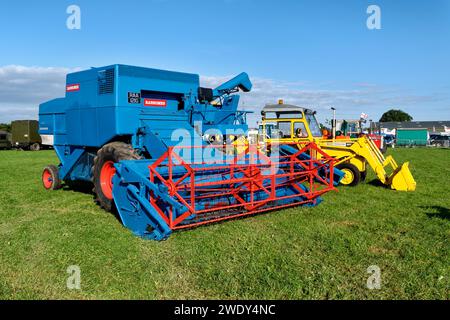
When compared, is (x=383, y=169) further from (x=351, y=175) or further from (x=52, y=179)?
(x=52, y=179)

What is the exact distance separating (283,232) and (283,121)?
6.60 m

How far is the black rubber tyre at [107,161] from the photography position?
7.03m

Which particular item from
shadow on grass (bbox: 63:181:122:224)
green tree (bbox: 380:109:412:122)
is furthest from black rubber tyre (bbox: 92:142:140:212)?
green tree (bbox: 380:109:412:122)

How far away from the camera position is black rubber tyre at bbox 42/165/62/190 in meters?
10.4

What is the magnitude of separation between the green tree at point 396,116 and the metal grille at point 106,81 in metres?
110

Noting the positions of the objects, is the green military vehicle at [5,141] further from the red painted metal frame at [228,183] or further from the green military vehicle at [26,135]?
the red painted metal frame at [228,183]

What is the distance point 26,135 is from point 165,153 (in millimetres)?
34966

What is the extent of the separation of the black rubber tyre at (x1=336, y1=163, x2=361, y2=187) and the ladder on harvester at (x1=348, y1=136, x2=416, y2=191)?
1.37 feet

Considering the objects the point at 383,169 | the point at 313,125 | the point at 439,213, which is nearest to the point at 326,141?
the point at 313,125

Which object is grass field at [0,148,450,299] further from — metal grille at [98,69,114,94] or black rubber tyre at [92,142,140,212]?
metal grille at [98,69,114,94]

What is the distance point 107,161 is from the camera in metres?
7.38

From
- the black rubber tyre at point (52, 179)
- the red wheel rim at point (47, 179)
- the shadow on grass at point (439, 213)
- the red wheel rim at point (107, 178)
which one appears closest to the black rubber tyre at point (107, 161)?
the red wheel rim at point (107, 178)

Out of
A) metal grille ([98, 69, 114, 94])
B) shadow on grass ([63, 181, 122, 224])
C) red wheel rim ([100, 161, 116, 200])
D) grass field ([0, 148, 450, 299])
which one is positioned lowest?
grass field ([0, 148, 450, 299])
